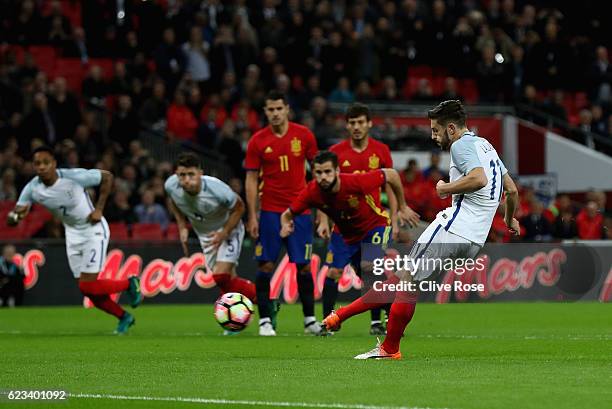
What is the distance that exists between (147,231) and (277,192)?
8.62 m

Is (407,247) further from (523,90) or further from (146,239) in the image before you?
(523,90)

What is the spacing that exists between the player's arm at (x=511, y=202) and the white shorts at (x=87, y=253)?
6167 millimetres

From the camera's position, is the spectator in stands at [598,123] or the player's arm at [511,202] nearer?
the player's arm at [511,202]

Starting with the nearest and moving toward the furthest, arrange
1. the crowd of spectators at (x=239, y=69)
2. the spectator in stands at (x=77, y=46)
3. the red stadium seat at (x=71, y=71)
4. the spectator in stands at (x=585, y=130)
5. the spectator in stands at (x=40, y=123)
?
the spectator in stands at (x=40, y=123), the crowd of spectators at (x=239, y=69), the spectator in stands at (x=77, y=46), the red stadium seat at (x=71, y=71), the spectator in stands at (x=585, y=130)

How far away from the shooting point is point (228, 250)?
15.3 metres

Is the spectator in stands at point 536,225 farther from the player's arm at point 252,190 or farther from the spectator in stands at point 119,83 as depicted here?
the player's arm at point 252,190

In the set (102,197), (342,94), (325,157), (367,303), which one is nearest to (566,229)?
(342,94)

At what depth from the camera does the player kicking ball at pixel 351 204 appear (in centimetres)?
1300

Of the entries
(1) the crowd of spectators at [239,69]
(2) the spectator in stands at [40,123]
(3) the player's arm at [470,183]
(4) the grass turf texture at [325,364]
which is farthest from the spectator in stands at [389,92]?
(3) the player's arm at [470,183]

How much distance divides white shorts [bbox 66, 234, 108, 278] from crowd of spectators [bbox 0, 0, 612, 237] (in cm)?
701

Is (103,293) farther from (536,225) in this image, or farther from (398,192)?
(536,225)

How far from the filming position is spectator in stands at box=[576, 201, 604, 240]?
2423 cm

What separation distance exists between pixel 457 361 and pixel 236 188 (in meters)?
13.4

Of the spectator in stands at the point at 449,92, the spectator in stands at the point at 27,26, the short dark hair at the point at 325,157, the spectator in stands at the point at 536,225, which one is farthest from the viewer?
the spectator in stands at the point at 449,92
